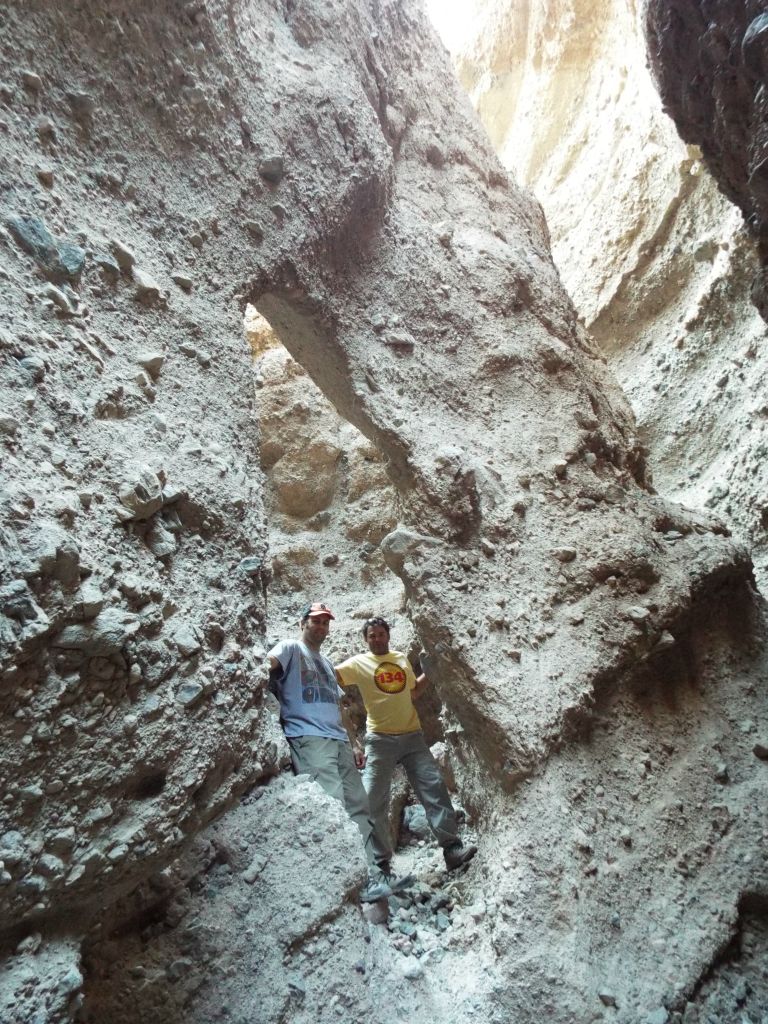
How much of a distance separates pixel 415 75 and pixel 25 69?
8.72ft

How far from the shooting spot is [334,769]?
7.79ft

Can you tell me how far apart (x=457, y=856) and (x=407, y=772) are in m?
0.39

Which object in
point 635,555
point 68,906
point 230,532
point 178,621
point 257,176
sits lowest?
point 68,906

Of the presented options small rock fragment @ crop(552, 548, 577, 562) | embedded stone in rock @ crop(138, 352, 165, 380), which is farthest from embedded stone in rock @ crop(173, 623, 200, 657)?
small rock fragment @ crop(552, 548, 577, 562)

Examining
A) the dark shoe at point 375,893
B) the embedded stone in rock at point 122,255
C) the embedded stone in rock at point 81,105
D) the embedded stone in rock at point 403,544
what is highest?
the embedded stone in rock at point 81,105

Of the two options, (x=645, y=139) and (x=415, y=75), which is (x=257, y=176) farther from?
(x=645, y=139)

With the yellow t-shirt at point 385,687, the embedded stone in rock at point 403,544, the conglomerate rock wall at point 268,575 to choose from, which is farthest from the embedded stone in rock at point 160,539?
the yellow t-shirt at point 385,687

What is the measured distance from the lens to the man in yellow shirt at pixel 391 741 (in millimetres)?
2877

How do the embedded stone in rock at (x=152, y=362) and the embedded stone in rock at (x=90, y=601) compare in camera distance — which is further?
the embedded stone in rock at (x=152, y=362)

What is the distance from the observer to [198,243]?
8.33ft

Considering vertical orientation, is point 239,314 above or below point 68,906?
above

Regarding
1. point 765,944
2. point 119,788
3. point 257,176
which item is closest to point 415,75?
point 257,176

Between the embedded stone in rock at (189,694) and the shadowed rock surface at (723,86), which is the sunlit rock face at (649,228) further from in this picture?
the embedded stone in rock at (189,694)

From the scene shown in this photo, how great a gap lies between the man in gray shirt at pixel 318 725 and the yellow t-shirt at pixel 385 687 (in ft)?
1.27
